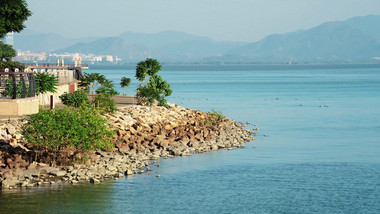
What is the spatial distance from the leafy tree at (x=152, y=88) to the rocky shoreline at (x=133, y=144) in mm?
1639

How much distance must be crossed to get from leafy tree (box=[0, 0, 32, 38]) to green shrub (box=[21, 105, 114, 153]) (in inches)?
907

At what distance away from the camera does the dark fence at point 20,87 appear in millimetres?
46031

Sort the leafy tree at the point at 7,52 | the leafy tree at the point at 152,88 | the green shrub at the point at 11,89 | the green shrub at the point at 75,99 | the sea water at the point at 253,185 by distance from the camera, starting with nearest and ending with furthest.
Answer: the sea water at the point at 253,185 → the green shrub at the point at 11,89 → the green shrub at the point at 75,99 → the leafy tree at the point at 152,88 → the leafy tree at the point at 7,52

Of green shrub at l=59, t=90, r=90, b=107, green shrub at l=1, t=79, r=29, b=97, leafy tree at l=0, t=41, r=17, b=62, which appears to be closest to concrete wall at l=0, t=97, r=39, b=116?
green shrub at l=1, t=79, r=29, b=97

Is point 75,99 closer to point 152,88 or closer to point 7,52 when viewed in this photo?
point 152,88

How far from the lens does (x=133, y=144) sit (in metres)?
43.7

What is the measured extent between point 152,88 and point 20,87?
55.9 ft

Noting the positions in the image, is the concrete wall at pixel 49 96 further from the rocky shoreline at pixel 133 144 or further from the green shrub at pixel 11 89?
the rocky shoreline at pixel 133 144

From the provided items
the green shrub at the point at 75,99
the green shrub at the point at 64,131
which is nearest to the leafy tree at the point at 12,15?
the green shrub at the point at 75,99

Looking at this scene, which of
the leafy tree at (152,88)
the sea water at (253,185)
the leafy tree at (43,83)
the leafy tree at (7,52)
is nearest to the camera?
the sea water at (253,185)

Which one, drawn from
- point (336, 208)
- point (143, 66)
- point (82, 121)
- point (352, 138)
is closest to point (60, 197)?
point (82, 121)

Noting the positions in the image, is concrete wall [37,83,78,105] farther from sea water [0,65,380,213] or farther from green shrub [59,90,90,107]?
sea water [0,65,380,213]

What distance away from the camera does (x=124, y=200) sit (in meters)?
31.1

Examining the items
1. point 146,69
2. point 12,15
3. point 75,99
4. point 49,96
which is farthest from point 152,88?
point 12,15
